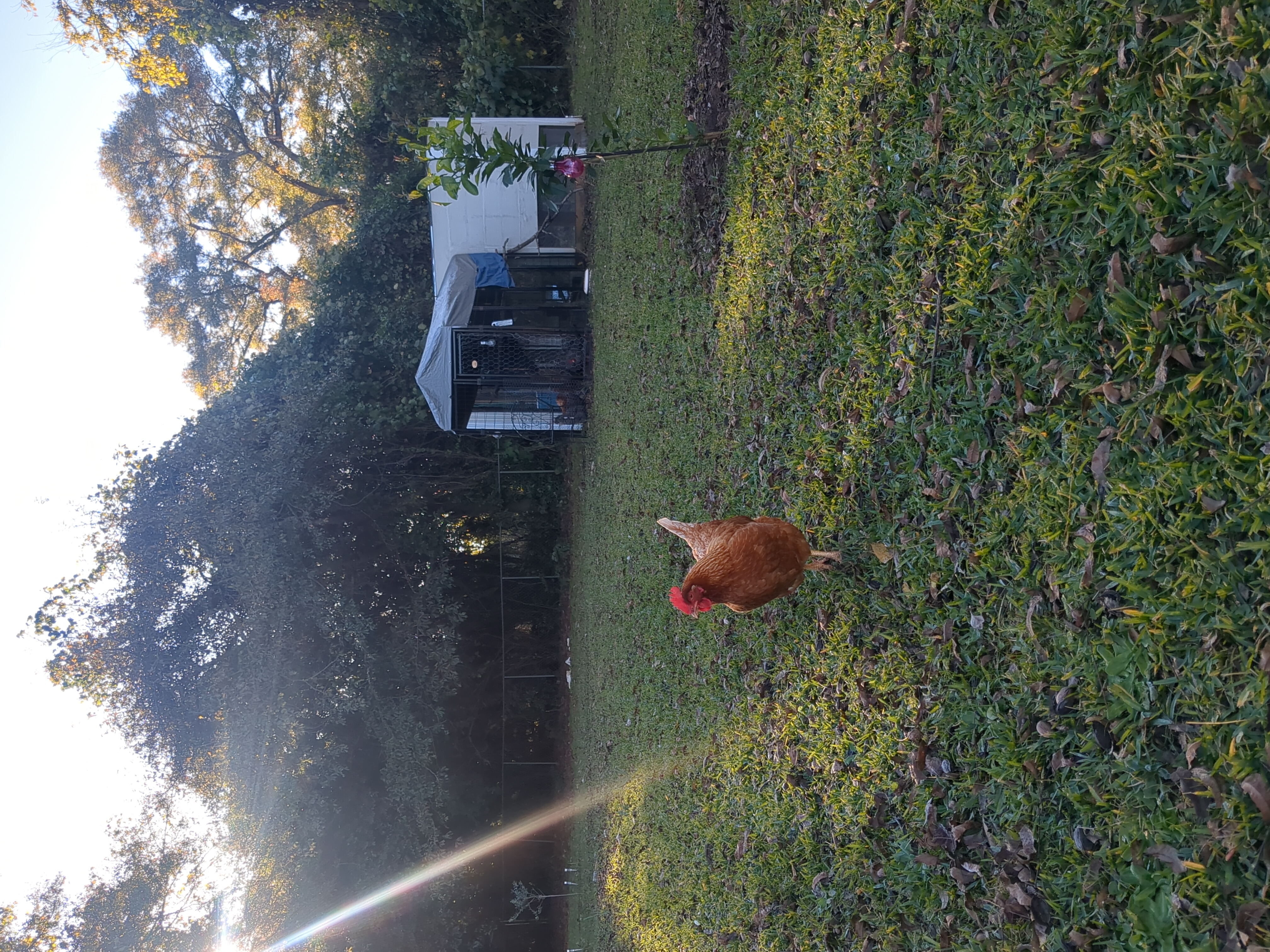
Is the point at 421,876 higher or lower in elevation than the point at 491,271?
lower

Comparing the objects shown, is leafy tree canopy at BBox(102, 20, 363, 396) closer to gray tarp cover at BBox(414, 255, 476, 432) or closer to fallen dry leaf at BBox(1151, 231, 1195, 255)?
gray tarp cover at BBox(414, 255, 476, 432)

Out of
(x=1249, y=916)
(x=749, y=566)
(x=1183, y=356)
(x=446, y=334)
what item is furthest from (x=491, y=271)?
(x=1249, y=916)

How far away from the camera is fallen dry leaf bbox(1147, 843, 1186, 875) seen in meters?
2.07

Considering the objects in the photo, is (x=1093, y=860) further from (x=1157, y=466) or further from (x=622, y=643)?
(x=622, y=643)

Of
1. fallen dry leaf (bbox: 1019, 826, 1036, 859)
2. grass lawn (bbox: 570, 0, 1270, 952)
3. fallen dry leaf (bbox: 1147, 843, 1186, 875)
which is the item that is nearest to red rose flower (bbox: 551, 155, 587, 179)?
grass lawn (bbox: 570, 0, 1270, 952)

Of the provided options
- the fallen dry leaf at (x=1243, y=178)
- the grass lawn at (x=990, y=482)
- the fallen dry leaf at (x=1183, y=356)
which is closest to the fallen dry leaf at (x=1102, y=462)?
the grass lawn at (x=990, y=482)

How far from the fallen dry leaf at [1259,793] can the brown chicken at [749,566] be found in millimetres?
2140

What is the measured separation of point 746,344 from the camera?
5.39 metres

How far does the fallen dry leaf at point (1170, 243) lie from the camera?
7.34 ft

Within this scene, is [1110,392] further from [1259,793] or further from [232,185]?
[232,185]

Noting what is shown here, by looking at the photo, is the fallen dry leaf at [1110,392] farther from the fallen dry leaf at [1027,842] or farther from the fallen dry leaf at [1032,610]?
the fallen dry leaf at [1027,842]

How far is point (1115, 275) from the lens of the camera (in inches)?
96.1

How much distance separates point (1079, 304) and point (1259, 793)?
1.61 m

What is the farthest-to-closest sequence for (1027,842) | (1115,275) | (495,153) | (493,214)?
(493,214) < (495,153) < (1027,842) < (1115,275)
